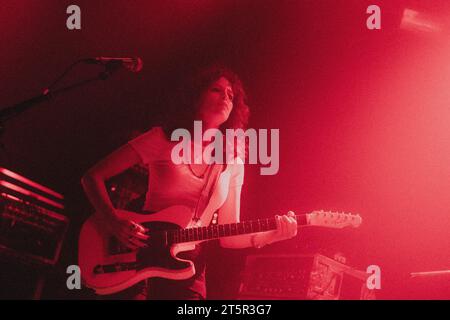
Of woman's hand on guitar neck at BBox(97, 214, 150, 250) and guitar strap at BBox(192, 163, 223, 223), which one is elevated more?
guitar strap at BBox(192, 163, 223, 223)

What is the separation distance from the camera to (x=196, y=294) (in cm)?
227

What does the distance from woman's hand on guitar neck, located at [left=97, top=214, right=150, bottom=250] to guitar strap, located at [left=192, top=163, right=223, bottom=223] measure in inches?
10.8

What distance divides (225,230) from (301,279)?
1.45 feet

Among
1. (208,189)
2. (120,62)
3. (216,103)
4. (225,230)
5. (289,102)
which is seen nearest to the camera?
(120,62)

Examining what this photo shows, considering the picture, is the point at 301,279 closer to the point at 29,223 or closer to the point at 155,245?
the point at 155,245

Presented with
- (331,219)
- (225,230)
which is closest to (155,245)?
(225,230)

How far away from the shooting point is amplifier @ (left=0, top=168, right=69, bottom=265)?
2.45 metres

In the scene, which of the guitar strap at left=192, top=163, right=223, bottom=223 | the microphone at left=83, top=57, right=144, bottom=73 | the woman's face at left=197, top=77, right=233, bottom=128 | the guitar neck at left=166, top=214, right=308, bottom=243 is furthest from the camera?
the woman's face at left=197, top=77, right=233, bottom=128

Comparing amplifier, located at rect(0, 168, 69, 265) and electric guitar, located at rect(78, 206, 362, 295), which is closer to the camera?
electric guitar, located at rect(78, 206, 362, 295)

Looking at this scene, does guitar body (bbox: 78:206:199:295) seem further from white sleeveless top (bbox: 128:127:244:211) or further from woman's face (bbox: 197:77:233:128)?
woman's face (bbox: 197:77:233:128)

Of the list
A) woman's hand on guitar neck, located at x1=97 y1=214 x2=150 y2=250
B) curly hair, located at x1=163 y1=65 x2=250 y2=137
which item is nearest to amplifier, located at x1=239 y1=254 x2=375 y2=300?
woman's hand on guitar neck, located at x1=97 y1=214 x2=150 y2=250

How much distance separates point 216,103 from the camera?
9.09 ft

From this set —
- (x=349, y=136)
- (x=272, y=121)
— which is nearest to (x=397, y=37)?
(x=349, y=136)
